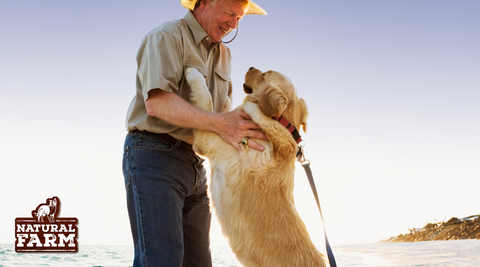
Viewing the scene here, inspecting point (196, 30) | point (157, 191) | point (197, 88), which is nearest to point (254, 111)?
point (197, 88)

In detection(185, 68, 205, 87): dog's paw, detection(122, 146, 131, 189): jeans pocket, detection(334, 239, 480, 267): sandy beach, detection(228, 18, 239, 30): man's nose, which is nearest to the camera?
detection(122, 146, 131, 189): jeans pocket

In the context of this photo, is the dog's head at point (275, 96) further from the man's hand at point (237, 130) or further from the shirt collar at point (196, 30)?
the shirt collar at point (196, 30)

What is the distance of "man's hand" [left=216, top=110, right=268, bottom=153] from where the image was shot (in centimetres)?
215

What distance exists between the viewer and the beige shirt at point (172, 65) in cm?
204

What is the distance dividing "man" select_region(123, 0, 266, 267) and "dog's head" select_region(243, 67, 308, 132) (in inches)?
7.6

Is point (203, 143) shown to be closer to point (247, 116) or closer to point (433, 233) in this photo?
point (247, 116)

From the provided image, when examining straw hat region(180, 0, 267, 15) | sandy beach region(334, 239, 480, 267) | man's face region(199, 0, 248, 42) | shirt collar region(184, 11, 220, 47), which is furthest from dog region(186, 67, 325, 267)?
sandy beach region(334, 239, 480, 267)

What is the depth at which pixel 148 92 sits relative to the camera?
2.02m

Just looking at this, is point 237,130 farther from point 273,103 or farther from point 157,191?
point 157,191

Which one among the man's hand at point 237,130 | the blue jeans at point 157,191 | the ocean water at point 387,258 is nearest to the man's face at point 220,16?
the man's hand at point 237,130

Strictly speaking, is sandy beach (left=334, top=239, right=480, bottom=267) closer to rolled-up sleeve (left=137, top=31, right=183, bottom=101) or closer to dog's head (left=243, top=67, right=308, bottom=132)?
dog's head (left=243, top=67, right=308, bottom=132)

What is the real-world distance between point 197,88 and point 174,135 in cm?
35

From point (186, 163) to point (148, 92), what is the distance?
1.75 feet

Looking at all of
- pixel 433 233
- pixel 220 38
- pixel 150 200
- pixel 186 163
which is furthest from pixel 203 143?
pixel 433 233
